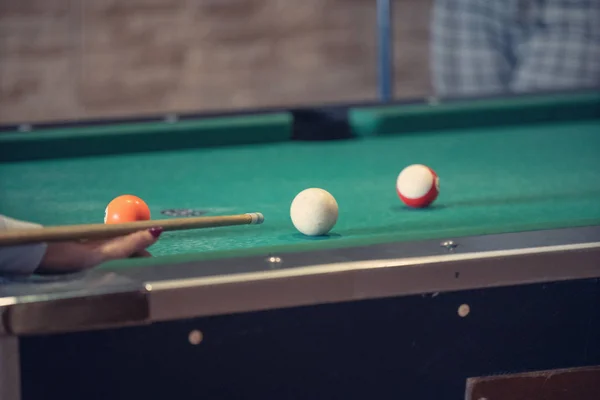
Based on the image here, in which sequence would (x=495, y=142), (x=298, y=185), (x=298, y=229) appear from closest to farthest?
1. (x=298, y=229)
2. (x=298, y=185)
3. (x=495, y=142)

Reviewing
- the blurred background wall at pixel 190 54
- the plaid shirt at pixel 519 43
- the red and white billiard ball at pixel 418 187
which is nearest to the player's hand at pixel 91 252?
the red and white billiard ball at pixel 418 187

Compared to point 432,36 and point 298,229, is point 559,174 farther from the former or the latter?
point 432,36

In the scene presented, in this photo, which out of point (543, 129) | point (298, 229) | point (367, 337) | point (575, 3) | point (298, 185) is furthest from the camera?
point (575, 3)

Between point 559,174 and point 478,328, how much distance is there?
2.78 feet

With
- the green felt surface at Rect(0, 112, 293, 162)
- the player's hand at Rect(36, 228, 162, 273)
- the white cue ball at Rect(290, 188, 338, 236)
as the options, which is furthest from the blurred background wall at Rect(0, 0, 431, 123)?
the player's hand at Rect(36, 228, 162, 273)

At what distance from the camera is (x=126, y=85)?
4746mm

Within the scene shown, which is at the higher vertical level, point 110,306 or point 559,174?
point 559,174

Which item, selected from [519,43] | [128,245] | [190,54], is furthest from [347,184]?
[190,54]

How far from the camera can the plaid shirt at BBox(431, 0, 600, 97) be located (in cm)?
436

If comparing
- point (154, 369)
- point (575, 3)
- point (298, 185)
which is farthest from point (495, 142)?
point (575, 3)

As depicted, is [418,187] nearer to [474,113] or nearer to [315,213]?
[315,213]

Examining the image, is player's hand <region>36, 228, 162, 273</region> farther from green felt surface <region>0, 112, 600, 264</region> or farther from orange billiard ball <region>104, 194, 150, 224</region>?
orange billiard ball <region>104, 194, 150, 224</region>

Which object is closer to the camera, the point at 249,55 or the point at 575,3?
the point at 575,3

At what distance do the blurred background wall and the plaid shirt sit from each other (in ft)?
1.71
